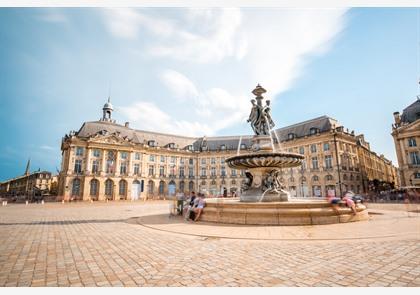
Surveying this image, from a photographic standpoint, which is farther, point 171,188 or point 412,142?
point 171,188

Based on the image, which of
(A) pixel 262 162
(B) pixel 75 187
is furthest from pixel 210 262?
(B) pixel 75 187

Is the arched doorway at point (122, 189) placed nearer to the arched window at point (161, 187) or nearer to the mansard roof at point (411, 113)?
the arched window at point (161, 187)

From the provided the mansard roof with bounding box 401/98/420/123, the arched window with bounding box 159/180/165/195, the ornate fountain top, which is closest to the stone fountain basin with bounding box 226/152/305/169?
the ornate fountain top

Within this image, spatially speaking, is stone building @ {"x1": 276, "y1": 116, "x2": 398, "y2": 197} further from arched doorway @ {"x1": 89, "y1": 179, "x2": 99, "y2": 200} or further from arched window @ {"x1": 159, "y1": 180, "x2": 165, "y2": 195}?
arched doorway @ {"x1": 89, "y1": 179, "x2": 99, "y2": 200}

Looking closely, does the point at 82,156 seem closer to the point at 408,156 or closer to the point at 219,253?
the point at 219,253

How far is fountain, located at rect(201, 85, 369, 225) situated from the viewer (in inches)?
332

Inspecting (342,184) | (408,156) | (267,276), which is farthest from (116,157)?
(408,156)

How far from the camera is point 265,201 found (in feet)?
36.6

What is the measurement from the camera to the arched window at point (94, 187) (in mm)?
43025

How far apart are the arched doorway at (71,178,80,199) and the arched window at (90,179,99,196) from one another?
2210 mm

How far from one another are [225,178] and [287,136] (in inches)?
702

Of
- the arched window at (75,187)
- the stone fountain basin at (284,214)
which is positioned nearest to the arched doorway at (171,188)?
the arched window at (75,187)

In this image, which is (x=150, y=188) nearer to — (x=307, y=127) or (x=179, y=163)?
(x=179, y=163)

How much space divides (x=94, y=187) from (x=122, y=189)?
17.7 feet
